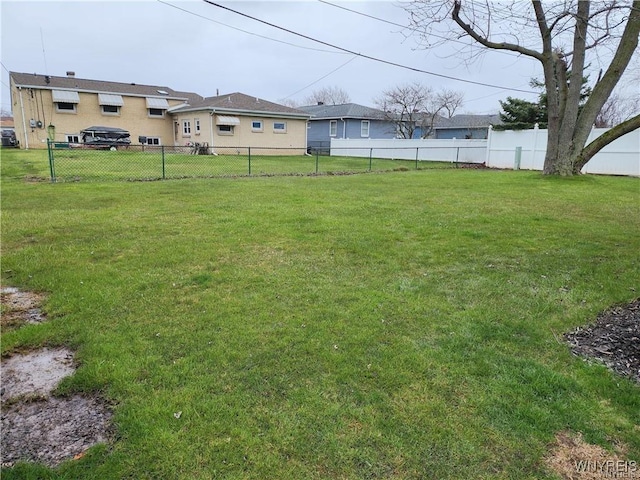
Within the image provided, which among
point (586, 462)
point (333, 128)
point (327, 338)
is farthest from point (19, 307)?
point (333, 128)

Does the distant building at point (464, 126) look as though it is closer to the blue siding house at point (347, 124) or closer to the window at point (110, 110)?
the blue siding house at point (347, 124)

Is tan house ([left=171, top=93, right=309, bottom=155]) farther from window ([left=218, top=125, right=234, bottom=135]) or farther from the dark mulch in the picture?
the dark mulch

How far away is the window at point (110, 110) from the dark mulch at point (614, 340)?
30.4 metres

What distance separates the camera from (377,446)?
6.70 ft

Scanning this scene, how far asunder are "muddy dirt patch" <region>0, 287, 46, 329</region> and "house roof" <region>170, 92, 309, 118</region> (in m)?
22.6

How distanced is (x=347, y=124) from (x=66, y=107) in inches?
768

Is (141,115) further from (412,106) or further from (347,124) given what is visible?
(412,106)

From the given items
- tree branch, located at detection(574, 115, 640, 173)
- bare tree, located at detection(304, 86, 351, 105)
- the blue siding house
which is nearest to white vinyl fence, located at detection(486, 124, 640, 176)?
tree branch, located at detection(574, 115, 640, 173)

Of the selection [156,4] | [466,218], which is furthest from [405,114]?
[466,218]

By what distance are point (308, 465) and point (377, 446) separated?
0.36 meters

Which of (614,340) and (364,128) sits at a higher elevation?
(364,128)

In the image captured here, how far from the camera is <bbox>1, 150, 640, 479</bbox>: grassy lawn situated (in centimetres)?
202

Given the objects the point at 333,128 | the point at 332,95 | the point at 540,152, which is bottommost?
the point at 540,152

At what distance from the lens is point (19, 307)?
11.7ft
